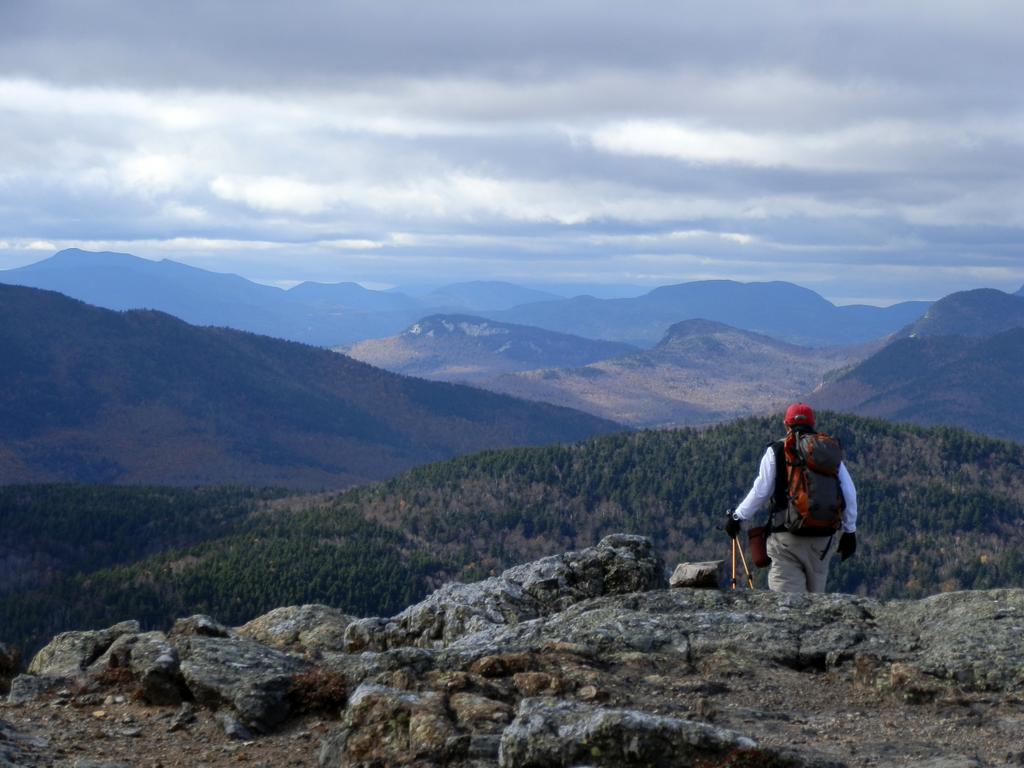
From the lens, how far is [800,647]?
20.5m

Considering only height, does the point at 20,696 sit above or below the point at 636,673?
below

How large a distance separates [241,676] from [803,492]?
12.1m

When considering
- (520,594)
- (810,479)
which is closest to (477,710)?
(810,479)

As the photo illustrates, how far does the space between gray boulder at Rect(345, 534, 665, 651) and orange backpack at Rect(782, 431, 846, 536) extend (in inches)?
238

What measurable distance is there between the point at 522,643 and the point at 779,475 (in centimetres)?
651

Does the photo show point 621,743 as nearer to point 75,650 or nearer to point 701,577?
point 701,577

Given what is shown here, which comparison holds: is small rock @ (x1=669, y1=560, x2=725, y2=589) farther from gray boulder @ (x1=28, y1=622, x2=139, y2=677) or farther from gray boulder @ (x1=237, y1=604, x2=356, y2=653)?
gray boulder @ (x1=28, y1=622, x2=139, y2=677)

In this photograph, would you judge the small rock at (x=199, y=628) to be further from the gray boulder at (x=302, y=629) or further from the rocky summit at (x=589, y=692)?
the gray boulder at (x=302, y=629)

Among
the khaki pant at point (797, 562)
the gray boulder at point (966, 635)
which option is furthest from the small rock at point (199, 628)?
the gray boulder at point (966, 635)

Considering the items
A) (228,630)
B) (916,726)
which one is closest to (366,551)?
(228,630)

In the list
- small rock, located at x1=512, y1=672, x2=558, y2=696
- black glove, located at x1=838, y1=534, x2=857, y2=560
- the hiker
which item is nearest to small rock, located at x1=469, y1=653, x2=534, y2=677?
small rock, located at x1=512, y1=672, x2=558, y2=696

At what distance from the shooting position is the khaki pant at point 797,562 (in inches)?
922

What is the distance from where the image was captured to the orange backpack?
22.1 meters

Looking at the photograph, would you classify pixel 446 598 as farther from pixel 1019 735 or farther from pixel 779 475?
pixel 1019 735
